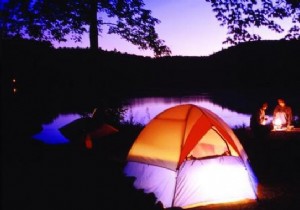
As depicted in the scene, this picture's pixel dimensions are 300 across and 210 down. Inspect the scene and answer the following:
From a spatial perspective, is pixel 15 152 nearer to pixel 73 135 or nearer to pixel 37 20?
pixel 73 135

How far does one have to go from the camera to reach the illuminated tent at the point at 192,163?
6.85 m

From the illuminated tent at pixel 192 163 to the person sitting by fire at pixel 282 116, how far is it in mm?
6945

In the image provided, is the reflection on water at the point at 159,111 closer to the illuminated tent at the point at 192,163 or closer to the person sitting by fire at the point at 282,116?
the person sitting by fire at the point at 282,116

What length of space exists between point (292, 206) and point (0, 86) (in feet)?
64.5

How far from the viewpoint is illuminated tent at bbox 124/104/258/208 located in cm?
685

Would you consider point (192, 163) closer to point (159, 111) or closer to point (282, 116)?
point (282, 116)

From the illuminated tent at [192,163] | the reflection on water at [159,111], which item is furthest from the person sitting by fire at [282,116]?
the illuminated tent at [192,163]

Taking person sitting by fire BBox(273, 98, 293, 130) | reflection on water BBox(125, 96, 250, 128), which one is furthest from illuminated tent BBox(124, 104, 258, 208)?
reflection on water BBox(125, 96, 250, 128)

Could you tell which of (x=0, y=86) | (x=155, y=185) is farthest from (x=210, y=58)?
(x=155, y=185)

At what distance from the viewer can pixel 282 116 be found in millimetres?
13773

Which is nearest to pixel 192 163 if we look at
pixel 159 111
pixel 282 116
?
pixel 282 116

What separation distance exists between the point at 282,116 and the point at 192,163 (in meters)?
8.09

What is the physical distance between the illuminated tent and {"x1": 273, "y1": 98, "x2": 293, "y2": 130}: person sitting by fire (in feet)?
22.8

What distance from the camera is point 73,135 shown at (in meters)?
12.0
